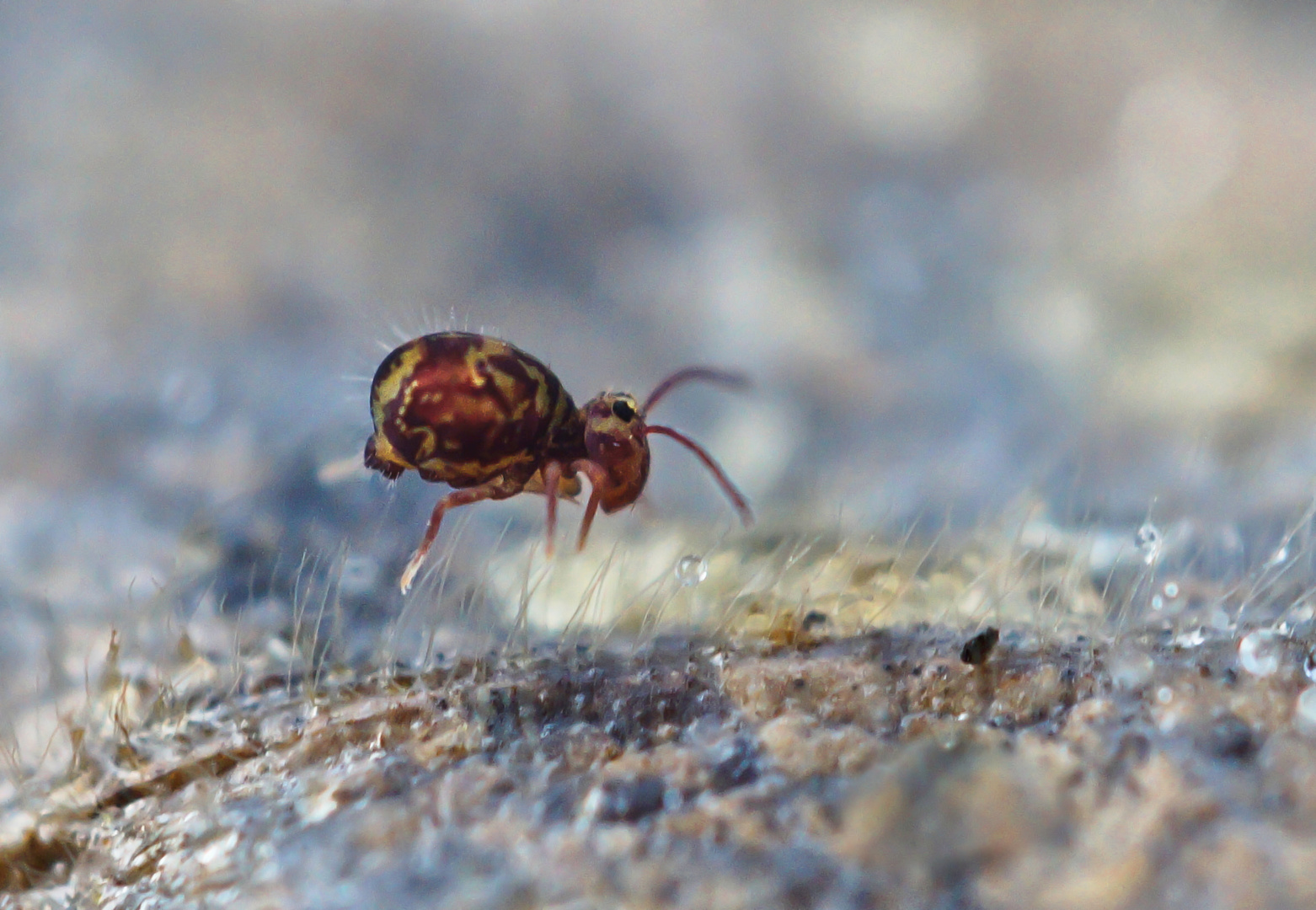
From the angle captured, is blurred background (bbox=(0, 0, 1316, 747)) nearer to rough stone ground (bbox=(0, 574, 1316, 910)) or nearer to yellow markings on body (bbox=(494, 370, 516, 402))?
yellow markings on body (bbox=(494, 370, 516, 402))

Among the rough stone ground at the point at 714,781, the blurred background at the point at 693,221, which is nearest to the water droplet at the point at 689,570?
the rough stone ground at the point at 714,781

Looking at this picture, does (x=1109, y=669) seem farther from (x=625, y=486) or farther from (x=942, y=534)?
(x=625, y=486)

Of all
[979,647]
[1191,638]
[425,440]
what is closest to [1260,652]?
[1191,638]

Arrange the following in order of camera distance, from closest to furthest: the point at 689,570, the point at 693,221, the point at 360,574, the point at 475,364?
the point at 689,570 → the point at 360,574 → the point at 475,364 → the point at 693,221

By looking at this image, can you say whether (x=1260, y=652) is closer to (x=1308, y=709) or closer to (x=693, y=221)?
(x=1308, y=709)

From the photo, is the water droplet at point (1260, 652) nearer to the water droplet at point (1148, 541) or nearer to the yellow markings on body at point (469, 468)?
the water droplet at point (1148, 541)
